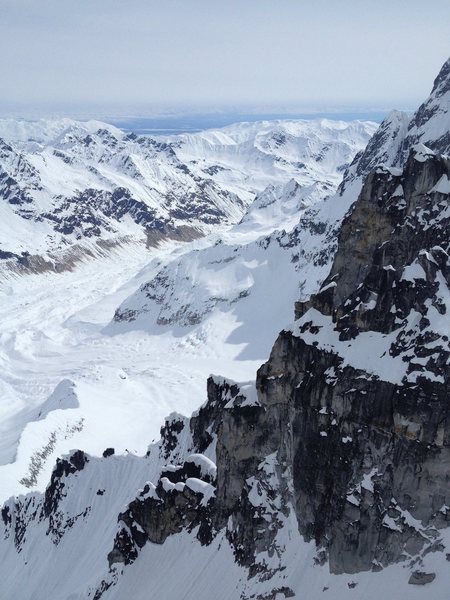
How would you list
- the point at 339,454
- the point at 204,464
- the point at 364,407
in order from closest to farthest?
the point at 364,407, the point at 339,454, the point at 204,464

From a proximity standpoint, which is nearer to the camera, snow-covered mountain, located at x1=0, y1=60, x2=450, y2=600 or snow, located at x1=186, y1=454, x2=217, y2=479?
snow-covered mountain, located at x1=0, y1=60, x2=450, y2=600

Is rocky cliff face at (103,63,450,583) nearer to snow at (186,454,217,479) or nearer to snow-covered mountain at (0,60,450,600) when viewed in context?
snow-covered mountain at (0,60,450,600)

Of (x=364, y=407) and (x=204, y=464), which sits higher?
(x=364, y=407)

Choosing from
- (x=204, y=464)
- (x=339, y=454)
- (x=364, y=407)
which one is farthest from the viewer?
(x=204, y=464)

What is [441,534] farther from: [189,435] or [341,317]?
[189,435]

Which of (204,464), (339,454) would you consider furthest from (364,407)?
(204,464)

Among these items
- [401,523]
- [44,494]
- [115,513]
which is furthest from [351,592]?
[44,494]

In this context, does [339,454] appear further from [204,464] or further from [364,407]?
[204,464]

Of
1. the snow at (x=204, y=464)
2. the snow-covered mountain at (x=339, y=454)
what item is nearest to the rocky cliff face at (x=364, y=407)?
the snow-covered mountain at (x=339, y=454)

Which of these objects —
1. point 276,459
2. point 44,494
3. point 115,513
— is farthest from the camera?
point 44,494

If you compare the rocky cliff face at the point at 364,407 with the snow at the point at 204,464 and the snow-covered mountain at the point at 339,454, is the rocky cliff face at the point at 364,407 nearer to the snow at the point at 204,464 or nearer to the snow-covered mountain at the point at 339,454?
the snow-covered mountain at the point at 339,454

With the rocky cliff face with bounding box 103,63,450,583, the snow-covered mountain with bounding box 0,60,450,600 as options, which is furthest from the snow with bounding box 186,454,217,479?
the rocky cliff face with bounding box 103,63,450,583
